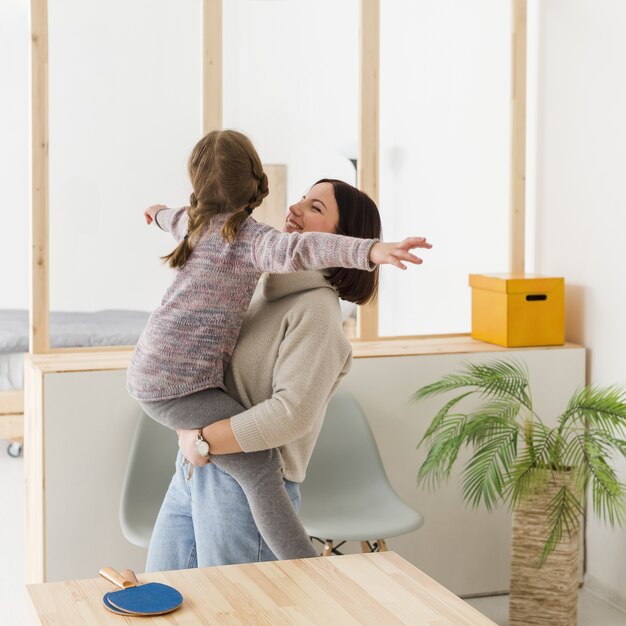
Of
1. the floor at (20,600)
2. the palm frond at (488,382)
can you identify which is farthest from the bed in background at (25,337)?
the palm frond at (488,382)

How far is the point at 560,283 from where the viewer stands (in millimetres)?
3447

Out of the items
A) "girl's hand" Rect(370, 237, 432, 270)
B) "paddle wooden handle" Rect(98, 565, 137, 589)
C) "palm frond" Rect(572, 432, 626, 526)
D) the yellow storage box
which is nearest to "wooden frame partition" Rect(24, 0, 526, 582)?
the yellow storage box

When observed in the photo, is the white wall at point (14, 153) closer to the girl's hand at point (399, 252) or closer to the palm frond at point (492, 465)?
the palm frond at point (492, 465)

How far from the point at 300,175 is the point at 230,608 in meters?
2.13

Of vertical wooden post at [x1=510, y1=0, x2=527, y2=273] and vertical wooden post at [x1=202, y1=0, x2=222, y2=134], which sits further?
vertical wooden post at [x1=510, y1=0, x2=527, y2=273]

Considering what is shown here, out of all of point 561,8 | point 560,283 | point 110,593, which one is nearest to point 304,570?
point 110,593

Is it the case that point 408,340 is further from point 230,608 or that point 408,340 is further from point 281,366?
point 230,608

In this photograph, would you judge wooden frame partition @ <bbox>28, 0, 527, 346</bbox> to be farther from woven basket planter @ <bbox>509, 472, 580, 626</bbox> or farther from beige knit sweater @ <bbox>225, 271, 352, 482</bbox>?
beige knit sweater @ <bbox>225, 271, 352, 482</bbox>

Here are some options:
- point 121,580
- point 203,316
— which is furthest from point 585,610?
point 121,580

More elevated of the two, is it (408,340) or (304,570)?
(408,340)

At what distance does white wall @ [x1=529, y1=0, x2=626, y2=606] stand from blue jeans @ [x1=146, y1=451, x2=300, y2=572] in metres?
1.83

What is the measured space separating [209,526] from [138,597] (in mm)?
329

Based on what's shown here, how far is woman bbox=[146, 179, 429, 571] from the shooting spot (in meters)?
1.76

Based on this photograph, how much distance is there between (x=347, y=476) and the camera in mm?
3141
